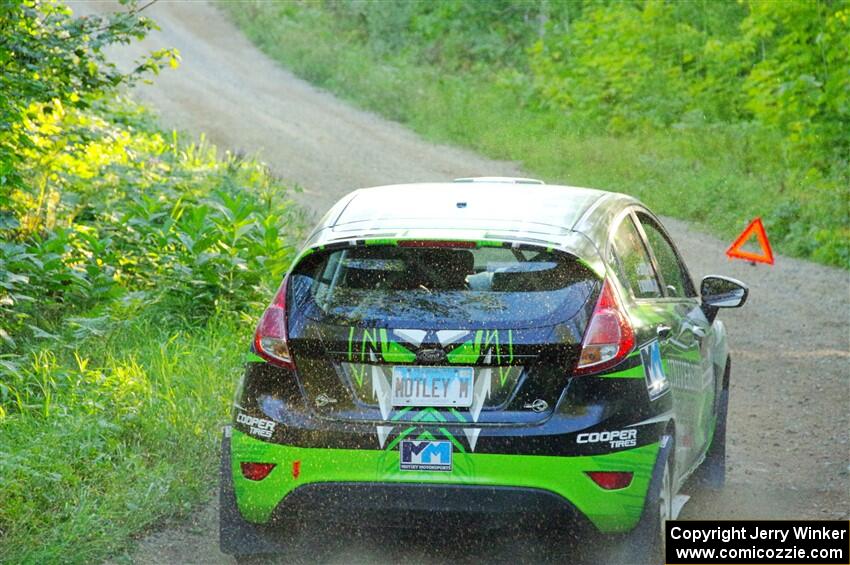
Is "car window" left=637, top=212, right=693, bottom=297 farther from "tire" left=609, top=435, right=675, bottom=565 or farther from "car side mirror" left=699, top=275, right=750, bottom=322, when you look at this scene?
"tire" left=609, top=435, right=675, bottom=565

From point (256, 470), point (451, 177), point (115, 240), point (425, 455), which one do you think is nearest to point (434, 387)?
point (425, 455)

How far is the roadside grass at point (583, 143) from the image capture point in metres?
16.9

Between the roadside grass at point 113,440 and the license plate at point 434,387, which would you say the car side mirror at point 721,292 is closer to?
the license plate at point 434,387

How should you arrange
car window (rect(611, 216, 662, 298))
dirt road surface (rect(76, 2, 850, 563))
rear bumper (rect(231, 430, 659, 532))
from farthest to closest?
dirt road surface (rect(76, 2, 850, 563))
car window (rect(611, 216, 662, 298))
rear bumper (rect(231, 430, 659, 532))

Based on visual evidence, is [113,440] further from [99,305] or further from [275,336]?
[99,305]

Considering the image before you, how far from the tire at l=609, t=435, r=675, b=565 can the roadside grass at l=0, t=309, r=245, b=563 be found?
2142 millimetres

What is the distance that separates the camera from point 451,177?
774 inches

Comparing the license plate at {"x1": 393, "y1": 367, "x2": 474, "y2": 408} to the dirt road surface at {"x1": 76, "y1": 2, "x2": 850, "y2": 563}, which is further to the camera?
the dirt road surface at {"x1": 76, "y1": 2, "x2": 850, "y2": 563}

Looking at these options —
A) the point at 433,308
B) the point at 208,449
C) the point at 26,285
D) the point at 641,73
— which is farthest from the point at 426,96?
the point at 433,308

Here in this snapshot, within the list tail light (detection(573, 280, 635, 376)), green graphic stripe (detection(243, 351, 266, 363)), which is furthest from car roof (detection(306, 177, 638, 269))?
green graphic stripe (detection(243, 351, 266, 363))

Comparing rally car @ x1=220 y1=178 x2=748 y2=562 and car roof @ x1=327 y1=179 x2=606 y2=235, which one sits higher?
car roof @ x1=327 y1=179 x2=606 y2=235

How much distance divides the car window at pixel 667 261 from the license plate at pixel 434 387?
67.7 inches

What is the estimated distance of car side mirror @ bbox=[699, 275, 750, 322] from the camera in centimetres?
646

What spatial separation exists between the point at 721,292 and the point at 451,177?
13315 mm
